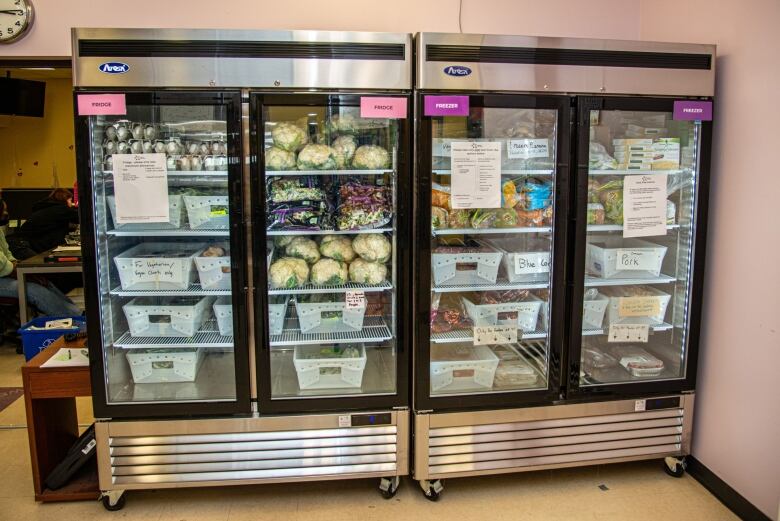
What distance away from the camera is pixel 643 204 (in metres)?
3.14

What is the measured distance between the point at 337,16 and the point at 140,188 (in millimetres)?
1605

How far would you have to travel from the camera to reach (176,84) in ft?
8.93

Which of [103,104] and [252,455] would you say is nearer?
[103,104]

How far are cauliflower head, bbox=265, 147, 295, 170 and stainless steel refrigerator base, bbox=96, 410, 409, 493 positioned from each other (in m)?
1.26

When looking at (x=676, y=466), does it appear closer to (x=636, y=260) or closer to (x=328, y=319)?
(x=636, y=260)

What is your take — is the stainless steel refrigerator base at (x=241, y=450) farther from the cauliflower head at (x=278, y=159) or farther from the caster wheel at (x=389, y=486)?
the cauliflower head at (x=278, y=159)

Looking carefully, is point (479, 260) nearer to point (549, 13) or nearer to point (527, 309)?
point (527, 309)

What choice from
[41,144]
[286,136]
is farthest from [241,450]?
[41,144]

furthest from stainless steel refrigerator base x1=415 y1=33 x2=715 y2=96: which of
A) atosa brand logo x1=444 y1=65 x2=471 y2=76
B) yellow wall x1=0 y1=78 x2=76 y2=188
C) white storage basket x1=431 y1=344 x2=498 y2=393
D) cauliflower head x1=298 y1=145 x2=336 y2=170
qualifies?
yellow wall x1=0 y1=78 x2=76 y2=188

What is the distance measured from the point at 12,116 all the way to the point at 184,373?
7.65m

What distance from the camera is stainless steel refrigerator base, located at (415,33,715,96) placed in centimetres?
281

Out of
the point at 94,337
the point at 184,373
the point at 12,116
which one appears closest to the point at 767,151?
the point at 184,373

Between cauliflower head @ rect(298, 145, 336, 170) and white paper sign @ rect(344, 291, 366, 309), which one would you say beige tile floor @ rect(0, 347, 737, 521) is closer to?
white paper sign @ rect(344, 291, 366, 309)

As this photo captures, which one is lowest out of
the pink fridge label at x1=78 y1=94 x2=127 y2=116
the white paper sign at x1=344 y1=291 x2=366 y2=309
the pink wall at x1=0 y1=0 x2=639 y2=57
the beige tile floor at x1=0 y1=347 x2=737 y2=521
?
the beige tile floor at x1=0 y1=347 x2=737 y2=521
